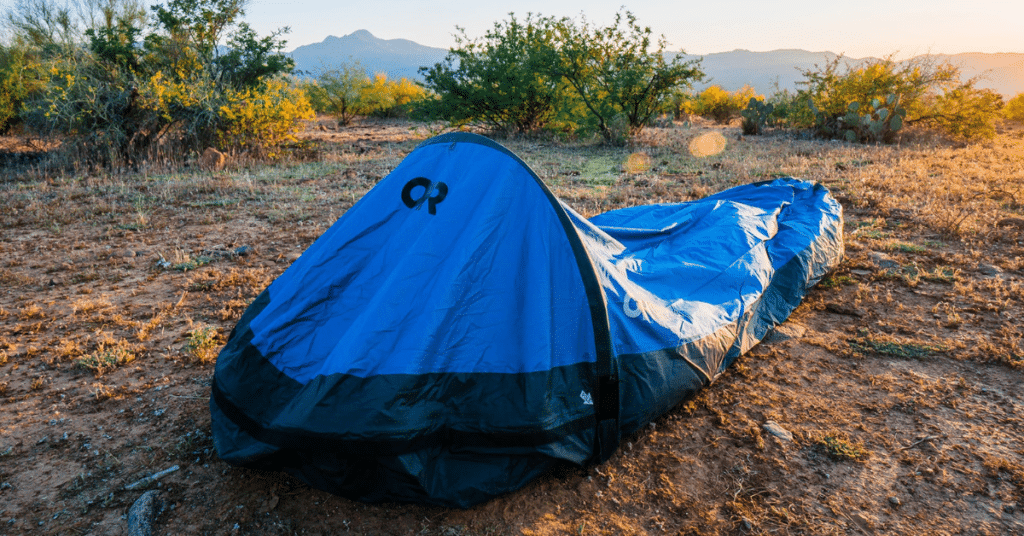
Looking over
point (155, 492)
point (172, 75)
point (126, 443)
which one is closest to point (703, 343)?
point (155, 492)

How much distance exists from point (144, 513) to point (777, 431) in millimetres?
3035

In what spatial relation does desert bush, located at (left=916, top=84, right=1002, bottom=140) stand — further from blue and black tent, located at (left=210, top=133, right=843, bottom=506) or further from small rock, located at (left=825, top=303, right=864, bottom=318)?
blue and black tent, located at (left=210, top=133, right=843, bottom=506)

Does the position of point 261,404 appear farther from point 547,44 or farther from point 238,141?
point 547,44

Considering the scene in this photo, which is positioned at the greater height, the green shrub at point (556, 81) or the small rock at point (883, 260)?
the green shrub at point (556, 81)

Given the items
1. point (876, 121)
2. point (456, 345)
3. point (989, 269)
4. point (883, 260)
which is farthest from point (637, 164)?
point (456, 345)

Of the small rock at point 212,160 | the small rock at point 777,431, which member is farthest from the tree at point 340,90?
the small rock at point 777,431

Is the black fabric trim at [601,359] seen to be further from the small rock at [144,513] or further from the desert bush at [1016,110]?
the desert bush at [1016,110]

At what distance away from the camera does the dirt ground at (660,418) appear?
221 cm

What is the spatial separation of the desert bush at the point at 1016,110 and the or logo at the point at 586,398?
78.6 ft

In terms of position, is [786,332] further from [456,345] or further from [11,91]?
[11,91]

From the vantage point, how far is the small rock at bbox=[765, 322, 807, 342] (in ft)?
12.1

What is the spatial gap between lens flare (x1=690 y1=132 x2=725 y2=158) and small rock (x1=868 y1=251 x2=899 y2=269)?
6.44 m

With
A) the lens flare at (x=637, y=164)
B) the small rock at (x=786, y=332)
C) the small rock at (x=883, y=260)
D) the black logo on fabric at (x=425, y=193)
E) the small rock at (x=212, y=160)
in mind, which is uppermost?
the small rock at (x=212, y=160)

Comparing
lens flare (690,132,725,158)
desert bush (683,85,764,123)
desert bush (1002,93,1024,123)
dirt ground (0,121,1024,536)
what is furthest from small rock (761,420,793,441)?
desert bush (1002,93,1024,123)
